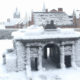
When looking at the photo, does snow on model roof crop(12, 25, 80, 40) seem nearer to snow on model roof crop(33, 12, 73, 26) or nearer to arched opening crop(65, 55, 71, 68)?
arched opening crop(65, 55, 71, 68)

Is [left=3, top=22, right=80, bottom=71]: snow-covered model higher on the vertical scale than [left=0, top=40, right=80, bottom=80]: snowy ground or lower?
higher

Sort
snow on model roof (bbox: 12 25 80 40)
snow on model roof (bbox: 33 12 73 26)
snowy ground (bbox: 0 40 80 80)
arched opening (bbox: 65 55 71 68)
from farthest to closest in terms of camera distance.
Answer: snow on model roof (bbox: 33 12 73 26)
arched opening (bbox: 65 55 71 68)
snow on model roof (bbox: 12 25 80 40)
snowy ground (bbox: 0 40 80 80)

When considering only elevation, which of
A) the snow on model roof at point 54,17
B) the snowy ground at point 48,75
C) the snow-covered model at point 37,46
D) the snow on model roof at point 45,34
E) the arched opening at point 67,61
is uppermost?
the snow on model roof at point 54,17

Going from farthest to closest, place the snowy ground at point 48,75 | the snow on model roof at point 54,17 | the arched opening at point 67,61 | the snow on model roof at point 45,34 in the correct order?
the snow on model roof at point 54,17, the arched opening at point 67,61, the snow on model roof at point 45,34, the snowy ground at point 48,75

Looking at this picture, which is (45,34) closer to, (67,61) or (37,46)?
(37,46)

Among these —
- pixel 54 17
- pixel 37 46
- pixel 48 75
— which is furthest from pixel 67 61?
pixel 54 17

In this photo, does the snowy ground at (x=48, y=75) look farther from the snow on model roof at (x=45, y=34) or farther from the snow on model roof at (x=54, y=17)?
the snow on model roof at (x=54, y=17)

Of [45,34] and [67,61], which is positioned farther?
[67,61]

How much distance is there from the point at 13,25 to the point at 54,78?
48423mm

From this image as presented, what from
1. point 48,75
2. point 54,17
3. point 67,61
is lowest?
point 48,75

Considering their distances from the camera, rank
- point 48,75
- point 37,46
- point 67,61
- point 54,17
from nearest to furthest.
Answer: point 48,75 → point 37,46 → point 67,61 → point 54,17

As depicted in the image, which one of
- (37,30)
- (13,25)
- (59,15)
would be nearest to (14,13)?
(13,25)

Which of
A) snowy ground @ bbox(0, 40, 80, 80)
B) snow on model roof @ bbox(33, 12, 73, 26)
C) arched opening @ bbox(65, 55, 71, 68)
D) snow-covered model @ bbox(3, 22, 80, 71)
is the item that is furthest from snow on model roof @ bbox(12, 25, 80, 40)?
snow on model roof @ bbox(33, 12, 73, 26)

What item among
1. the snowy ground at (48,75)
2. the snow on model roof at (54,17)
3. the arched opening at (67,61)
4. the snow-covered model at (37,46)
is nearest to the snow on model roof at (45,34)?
the snow-covered model at (37,46)
